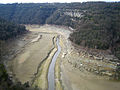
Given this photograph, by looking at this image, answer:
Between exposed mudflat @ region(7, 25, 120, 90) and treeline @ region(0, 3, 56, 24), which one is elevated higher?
treeline @ region(0, 3, 56, 24)

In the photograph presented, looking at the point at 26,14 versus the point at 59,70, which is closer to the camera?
the point at 59,70

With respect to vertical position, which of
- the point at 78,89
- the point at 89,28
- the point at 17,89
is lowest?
the point at 78,89

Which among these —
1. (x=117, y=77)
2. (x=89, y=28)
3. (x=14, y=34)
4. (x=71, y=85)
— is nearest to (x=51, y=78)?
(x=71, y=85)

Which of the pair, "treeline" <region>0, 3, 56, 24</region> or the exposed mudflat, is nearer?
the exposed mudflat

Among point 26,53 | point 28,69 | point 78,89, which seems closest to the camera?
point 78,89

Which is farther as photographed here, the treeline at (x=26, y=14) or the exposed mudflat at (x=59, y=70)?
the treeline at (x=26, y=14)

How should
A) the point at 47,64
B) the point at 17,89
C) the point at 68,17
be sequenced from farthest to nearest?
the point at 68,17, the point at 47,64, the point at 17,89

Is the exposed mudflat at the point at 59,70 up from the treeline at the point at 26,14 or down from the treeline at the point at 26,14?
down

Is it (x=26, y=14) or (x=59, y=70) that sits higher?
(x=26, y=14)

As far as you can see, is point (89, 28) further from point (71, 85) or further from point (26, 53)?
point (71, 85)

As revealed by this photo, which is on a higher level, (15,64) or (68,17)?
(68,17)

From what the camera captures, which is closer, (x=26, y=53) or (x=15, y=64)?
(x=15, y=64)
